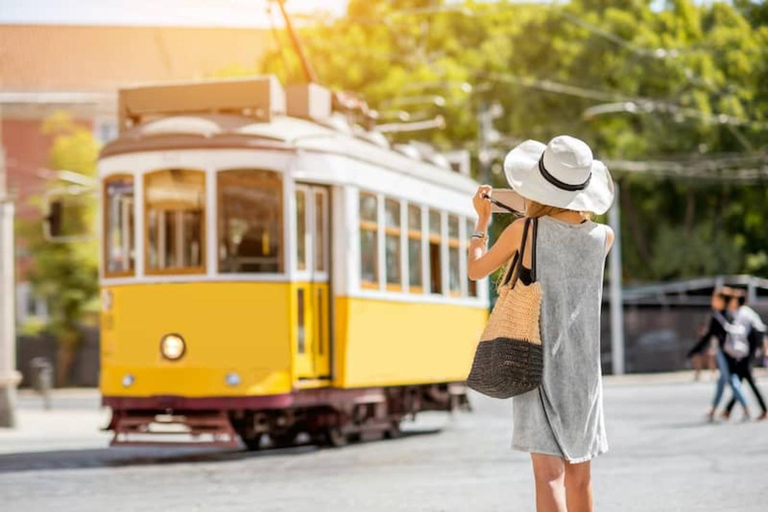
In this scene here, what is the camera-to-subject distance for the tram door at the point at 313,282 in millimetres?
15898

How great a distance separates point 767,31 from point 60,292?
2000 centimetres

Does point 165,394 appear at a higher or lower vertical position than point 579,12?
lower

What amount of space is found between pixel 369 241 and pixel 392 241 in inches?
25.5

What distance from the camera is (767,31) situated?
34156 mm

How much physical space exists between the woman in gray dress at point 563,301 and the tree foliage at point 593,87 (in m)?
35.4

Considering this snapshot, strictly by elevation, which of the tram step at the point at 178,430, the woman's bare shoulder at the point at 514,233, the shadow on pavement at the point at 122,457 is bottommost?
the shadow on pavement at the point at 122,457

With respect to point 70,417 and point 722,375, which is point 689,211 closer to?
point 70,417

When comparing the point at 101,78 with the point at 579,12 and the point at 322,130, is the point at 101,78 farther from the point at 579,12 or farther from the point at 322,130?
the point at 322,130

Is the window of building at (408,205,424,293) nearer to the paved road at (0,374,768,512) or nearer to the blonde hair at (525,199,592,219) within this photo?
the paved road at (0,374,768,512)

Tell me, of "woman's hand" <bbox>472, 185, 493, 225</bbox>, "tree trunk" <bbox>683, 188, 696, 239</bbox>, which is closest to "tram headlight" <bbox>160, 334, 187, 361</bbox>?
"woman's hand" <bbox>472, 185, 493, 225</bbox>

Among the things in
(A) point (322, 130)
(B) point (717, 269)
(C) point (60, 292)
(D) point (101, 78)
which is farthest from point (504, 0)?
(A) point (322, 130)

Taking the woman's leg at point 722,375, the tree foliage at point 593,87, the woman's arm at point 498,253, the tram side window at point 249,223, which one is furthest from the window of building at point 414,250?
the tree foliage at point 593,87

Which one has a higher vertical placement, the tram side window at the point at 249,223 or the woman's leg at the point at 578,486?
the tram side window at the point at 249,223

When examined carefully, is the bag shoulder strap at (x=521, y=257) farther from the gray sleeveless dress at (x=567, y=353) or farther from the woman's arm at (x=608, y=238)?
the woman's arm at (x=608, y=238)
